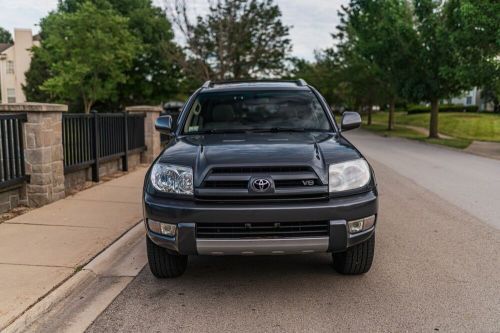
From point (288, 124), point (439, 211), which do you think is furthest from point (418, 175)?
point (288, 124)

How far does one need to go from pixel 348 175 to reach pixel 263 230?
83cm

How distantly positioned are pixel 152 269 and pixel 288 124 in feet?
6.60

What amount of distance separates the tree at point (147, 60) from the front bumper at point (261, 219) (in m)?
37.1

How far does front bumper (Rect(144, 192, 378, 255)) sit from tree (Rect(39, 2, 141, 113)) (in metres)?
30.3

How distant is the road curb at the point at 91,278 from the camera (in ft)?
12.1

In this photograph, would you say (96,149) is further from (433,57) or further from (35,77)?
(35,77)

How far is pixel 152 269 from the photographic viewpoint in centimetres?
456

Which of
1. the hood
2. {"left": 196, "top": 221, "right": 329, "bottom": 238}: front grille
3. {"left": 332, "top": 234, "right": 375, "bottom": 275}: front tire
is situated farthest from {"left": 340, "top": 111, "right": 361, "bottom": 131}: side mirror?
{"left": 196, "top": 221, "right": 329, "bottom": 238}: front grille

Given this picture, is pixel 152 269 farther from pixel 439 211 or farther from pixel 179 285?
pixel 439 211

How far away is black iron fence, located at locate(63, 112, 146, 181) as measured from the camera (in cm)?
886

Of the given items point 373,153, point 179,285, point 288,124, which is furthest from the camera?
point 373,153

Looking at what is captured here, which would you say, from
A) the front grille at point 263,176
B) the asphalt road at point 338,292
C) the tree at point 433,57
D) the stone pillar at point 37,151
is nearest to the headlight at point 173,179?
the front grille at point 263,176

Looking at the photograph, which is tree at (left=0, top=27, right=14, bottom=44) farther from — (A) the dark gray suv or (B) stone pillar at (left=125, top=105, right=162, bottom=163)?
(A) the dark gray suv

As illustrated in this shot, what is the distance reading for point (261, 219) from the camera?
3828 mm
